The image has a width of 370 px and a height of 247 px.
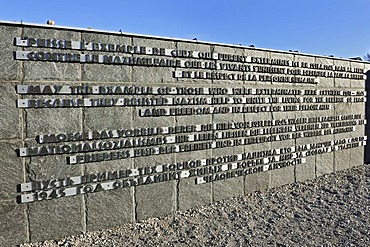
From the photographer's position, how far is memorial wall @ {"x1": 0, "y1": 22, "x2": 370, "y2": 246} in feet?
12.5

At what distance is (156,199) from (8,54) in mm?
2891

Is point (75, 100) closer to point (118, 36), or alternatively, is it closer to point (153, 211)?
point (118, 36)

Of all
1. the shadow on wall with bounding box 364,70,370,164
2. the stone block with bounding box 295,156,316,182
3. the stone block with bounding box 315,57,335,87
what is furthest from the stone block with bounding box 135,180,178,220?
the shadow on wall with bounding box 364,70,370,164

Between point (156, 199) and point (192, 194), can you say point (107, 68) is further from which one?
point (192, 194)

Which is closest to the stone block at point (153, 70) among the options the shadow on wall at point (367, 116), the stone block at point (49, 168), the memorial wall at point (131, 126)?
the memorial wall at point (131, 126)

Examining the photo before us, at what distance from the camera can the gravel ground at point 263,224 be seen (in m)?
4.00

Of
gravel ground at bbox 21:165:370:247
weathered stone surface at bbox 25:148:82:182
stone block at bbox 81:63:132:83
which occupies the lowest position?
gravel ground at bbox 21:165:370:247

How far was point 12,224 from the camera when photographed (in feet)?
12.4

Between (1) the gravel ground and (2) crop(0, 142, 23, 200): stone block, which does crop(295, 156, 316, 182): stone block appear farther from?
(2) crop(0, 142, 23, 200): stone block

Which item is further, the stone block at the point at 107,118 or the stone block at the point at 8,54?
the stone block at the point at 107,118

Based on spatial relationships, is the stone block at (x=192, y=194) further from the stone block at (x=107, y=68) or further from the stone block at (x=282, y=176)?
the stone block at (x=107, y=68)

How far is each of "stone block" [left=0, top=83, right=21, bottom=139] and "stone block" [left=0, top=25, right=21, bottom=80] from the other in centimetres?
13

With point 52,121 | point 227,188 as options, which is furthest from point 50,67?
point 227,188

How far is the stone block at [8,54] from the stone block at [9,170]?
0.86 metres
